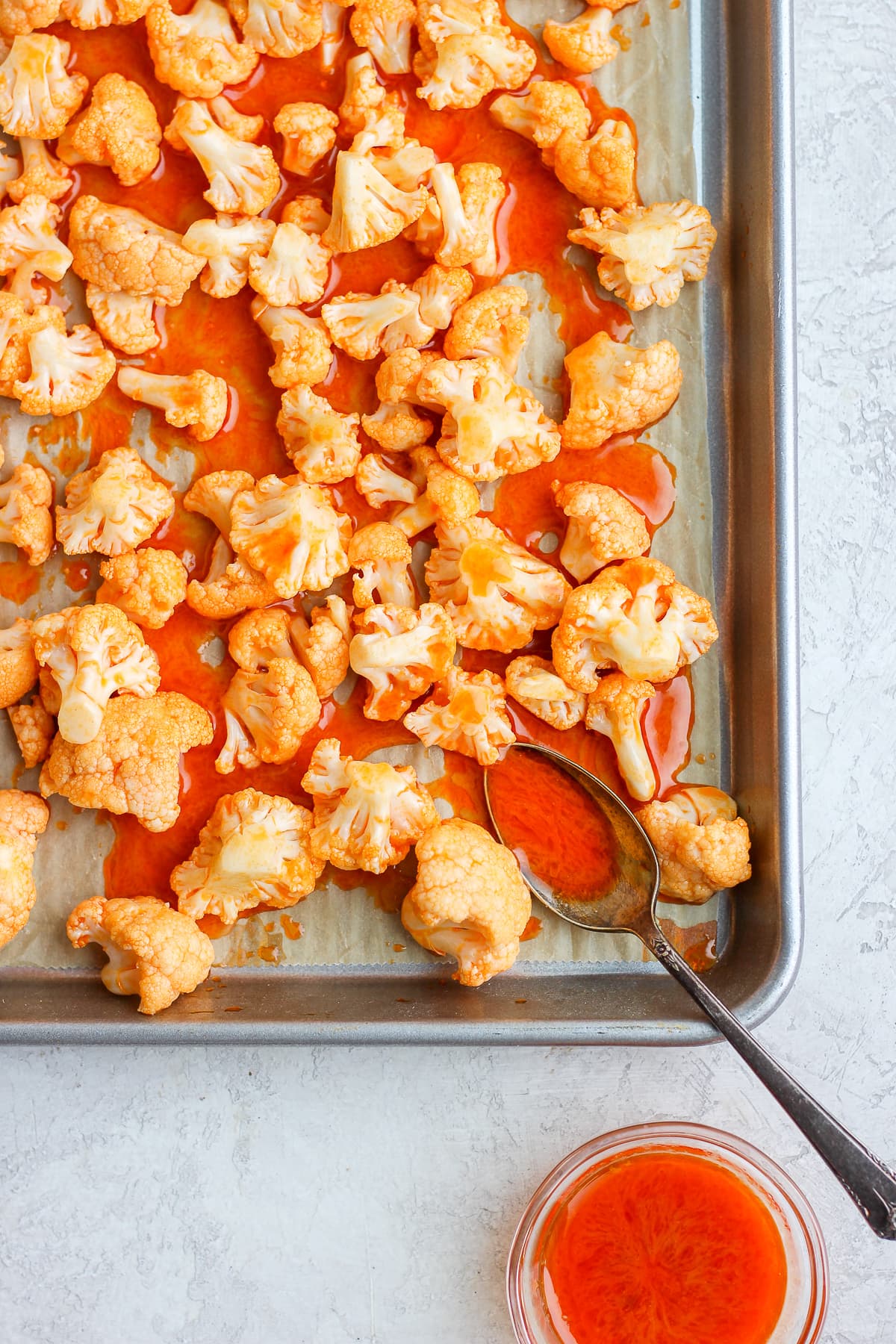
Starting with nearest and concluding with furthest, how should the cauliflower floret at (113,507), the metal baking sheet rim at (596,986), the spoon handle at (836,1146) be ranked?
the spoon handle at (836,1146)
the metal baking sheet rim at (596,986)
the cauliflower floret at (113,507)

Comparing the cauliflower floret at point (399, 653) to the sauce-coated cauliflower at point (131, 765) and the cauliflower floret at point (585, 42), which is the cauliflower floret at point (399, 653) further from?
the cauliflower floret at point (585, 42)

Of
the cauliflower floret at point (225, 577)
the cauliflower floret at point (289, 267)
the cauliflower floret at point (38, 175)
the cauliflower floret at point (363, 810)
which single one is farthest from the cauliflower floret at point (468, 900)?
the cauliflower floret at point (38, 175)

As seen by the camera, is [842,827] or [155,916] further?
[842,827]

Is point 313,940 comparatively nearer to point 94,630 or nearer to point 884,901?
point 94,630

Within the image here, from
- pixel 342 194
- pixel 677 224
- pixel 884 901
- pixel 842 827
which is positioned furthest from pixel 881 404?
pixel 342 194

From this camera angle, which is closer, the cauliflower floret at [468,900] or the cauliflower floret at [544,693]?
the cauliflower floret at [468,900]

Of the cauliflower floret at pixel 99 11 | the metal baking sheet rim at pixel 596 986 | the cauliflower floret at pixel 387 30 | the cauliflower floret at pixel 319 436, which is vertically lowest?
the metal baking sheet rim at pixel 596 986

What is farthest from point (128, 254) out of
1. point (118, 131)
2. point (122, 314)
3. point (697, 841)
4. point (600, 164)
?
point (697, 841)

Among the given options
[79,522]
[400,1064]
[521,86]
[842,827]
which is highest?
[521,86]
